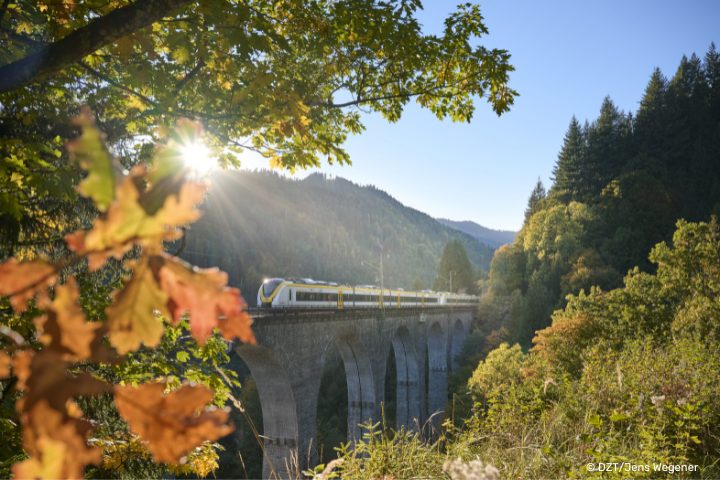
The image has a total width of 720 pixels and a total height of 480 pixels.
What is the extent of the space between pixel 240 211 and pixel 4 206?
117 metres

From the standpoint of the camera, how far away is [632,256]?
3950 centimetres

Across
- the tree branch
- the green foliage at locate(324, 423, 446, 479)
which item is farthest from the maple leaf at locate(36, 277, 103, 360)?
the green foliage at locate(324, 423, 446, 479)

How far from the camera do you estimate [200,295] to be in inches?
18.0

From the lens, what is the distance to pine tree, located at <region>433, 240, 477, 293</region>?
61219 millimetres

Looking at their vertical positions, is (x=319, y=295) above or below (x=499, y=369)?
above

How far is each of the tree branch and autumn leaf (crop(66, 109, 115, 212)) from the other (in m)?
1.78

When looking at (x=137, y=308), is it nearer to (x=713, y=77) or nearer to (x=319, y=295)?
(x=319, y=295)

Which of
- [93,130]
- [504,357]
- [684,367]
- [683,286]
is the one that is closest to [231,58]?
[93,130]

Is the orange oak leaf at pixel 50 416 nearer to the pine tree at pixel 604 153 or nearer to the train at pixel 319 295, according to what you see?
the train at pixel 319 295

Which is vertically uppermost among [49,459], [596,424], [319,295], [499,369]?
[49,459]

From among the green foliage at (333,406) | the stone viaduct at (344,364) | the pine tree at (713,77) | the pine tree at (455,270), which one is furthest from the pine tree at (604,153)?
the green foliage at (333,406)

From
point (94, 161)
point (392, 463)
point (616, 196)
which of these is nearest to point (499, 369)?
point (392, 463)

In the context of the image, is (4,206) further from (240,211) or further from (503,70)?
(240,211)

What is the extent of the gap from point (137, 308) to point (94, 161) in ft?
0.50
